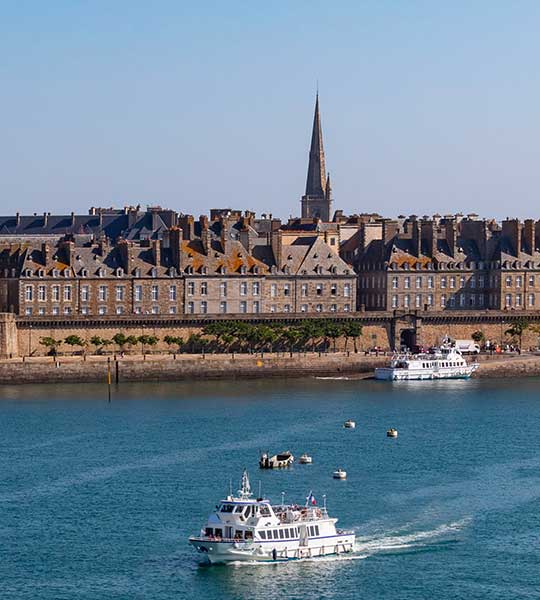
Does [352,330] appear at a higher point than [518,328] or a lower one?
lower

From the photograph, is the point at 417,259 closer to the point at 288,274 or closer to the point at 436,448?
the point at 288,274

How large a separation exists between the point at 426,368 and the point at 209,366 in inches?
480

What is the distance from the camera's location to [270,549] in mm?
52594

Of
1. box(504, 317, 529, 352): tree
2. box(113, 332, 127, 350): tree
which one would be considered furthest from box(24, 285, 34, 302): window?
box(504, 317, 529, 352): tree

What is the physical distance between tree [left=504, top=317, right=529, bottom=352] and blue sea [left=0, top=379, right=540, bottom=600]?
20.9 metres

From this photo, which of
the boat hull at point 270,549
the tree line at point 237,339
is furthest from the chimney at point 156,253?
the boat hull at point 270,549

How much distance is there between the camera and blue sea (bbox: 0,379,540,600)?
5097cm

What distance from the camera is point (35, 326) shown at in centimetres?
10594

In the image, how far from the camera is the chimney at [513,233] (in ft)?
396

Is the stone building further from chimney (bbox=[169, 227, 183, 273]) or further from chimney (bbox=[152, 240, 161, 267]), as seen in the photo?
chimney (bbox=[152, 240, 161, 267])

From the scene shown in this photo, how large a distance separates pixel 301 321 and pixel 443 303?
43.4ft

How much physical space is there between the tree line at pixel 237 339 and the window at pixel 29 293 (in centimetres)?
433

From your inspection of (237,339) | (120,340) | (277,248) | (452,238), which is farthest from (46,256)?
(452,238)

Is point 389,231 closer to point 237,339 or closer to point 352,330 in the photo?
point 352,330
